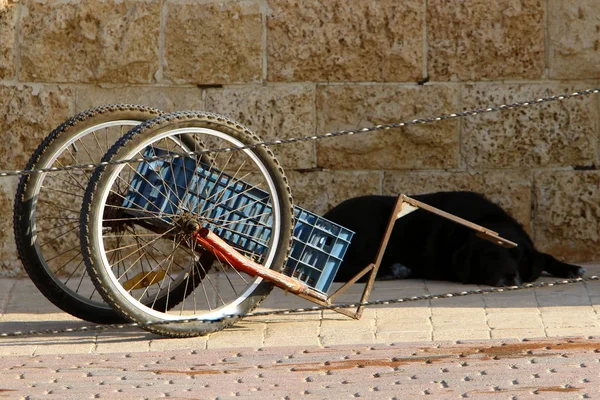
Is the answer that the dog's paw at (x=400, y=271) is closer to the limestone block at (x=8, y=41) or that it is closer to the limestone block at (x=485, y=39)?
the limestone block at (x=485, y=39)

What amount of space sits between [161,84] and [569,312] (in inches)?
113

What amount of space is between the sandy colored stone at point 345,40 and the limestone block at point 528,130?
476 millimetres

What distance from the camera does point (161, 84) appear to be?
7.09 metres

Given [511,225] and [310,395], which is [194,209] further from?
[511,225]

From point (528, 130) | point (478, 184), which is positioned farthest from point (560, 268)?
point (528, 130)

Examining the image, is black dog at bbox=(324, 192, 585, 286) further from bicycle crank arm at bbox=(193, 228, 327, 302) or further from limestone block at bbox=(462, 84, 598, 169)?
bicycle crank arm at bbox=(193, 228, 327, 302)

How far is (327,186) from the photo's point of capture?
23.7 feet

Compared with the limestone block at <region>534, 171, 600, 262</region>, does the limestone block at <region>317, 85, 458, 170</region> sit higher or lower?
higher

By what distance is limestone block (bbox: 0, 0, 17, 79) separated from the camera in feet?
23.0

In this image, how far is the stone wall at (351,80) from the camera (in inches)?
278

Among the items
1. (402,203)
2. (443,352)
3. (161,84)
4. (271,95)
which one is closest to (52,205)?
(161,84)

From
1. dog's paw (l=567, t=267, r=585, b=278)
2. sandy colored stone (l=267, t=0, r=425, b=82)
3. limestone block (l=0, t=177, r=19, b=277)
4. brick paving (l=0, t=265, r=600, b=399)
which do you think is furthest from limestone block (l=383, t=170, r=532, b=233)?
limestone block (l=0, t=177, r=19, b=277)

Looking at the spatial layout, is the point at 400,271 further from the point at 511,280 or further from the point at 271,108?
the point at 271,108

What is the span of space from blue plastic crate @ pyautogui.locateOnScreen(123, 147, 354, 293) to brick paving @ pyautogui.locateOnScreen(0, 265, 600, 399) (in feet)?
1.04
